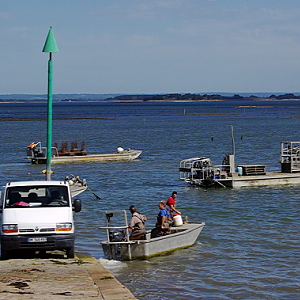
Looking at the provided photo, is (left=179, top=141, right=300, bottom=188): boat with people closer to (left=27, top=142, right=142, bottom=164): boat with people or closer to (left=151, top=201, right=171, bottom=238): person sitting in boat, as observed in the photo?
(left=151, top=201, right=171, bottom=238): person sitting in boat

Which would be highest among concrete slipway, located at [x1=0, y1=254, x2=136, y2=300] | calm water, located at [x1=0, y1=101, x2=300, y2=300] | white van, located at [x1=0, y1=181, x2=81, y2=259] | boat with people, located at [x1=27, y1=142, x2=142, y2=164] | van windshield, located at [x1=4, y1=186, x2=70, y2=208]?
van windshield, located at [x1=4, y1=186, x2=70, y2=208]

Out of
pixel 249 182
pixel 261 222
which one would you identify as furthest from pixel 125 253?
pixel 249 182

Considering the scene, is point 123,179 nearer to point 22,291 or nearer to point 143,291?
point 143,291

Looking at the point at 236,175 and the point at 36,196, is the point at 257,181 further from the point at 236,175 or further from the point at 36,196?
the point at 36,196

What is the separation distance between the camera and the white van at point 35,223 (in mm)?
15805

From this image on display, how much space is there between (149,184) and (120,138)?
54028 mm

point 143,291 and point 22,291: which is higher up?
point 22,291

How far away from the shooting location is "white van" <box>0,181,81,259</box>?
15.8 m

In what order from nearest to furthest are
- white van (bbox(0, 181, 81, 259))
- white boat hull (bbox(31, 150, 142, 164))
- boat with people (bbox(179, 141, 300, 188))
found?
1. white van (bbox(0, 181, 81, 259))
2. boat with people (bbox(179, 141, 300, 188))
3. white boat hull (bbox(31, 150, 142, 164))

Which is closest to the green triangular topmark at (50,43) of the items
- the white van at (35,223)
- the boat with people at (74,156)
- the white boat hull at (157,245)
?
the white van at (35,223)

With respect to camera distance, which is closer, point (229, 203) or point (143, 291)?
point (143, 291)

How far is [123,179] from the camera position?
44.2 m

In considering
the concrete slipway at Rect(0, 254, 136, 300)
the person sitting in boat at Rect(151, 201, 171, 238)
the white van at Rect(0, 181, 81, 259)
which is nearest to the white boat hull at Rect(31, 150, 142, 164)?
the person sitting in boat at Rect(151, 201, 171, 238)

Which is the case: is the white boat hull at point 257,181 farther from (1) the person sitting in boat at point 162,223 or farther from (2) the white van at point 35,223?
(2) the white van at point 35,223
